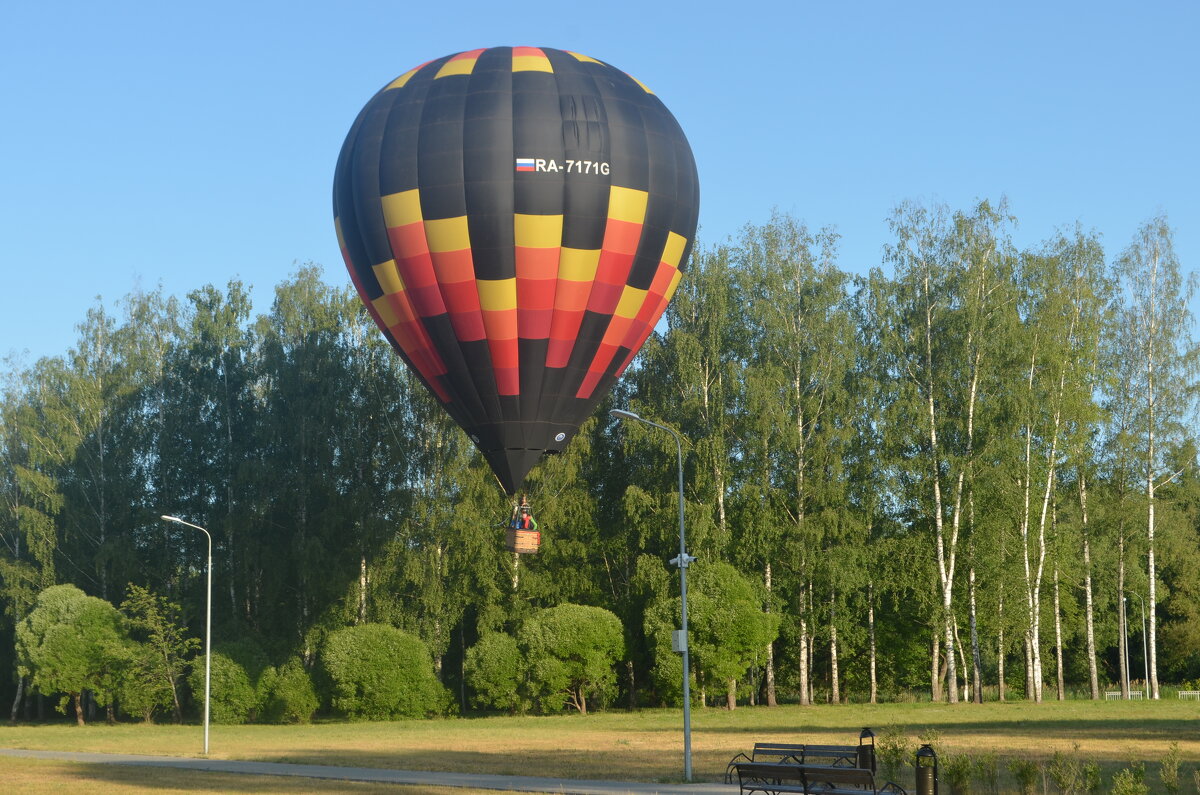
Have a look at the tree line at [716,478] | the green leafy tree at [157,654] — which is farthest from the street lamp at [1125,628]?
the green leafy tree at [157,654]

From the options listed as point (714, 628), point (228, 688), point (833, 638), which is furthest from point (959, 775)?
point (228, 688)

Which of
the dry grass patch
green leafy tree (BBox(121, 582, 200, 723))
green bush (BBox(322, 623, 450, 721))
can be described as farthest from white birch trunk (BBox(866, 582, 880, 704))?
the dry grass patch

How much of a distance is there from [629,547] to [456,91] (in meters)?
23.4

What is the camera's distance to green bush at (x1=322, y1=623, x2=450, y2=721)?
151ft

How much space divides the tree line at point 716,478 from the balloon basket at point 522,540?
15350 mm

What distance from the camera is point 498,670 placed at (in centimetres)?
4634

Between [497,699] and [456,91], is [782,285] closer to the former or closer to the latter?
[497,699]

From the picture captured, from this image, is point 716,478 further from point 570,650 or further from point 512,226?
point 512,226

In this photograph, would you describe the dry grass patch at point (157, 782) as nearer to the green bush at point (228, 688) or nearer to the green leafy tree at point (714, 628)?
the green bush at point (228, 688)

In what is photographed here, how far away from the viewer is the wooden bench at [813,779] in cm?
1559

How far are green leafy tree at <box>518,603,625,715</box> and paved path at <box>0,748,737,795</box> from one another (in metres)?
16.9

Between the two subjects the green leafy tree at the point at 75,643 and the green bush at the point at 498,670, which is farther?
the green leafy tree at the point at 75,643

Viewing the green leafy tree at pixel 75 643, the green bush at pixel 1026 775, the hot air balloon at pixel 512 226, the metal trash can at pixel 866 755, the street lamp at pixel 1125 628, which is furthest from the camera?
the street lamp at pixel 1125 628

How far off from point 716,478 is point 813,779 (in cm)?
3097
